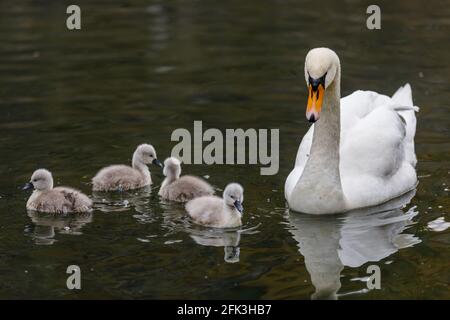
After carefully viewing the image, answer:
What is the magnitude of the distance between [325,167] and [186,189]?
4.81 ft

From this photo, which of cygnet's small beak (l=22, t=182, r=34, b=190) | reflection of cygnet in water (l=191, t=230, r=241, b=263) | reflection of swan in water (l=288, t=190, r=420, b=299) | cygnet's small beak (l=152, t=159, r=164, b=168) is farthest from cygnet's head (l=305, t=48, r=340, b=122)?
cygnet's small beak (l=22, t=182, r=34, b=190)

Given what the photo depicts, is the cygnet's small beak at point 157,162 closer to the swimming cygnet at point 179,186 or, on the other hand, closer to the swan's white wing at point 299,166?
the swimming cygnet at point 179,186

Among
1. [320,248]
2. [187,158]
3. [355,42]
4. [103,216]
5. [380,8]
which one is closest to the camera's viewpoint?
[320,248]

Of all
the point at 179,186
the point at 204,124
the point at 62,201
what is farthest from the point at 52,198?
the point at 204,124

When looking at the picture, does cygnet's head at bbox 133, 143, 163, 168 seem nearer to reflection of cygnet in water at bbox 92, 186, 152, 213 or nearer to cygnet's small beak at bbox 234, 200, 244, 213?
reflection of cygnet in water at bbox 92, 186, 152, 213

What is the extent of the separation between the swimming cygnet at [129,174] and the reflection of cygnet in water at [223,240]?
1.58 meters

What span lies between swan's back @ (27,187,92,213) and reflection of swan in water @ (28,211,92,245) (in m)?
0.06

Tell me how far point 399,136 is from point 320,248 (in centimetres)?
223

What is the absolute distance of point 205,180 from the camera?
11.6 meters

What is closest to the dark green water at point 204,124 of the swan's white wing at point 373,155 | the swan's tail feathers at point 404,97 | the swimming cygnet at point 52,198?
the swimming cygnet at point 52,198

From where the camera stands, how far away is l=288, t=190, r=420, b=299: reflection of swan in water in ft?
29.7

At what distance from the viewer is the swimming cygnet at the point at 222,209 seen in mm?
9945
